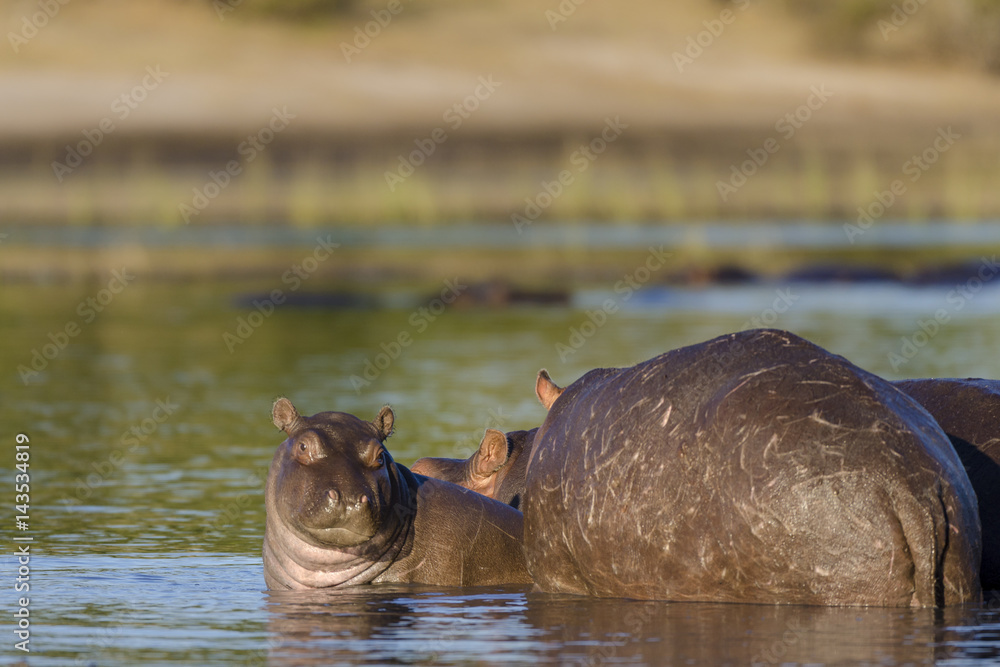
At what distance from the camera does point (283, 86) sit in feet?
146

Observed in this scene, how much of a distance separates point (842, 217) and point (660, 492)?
102 ft

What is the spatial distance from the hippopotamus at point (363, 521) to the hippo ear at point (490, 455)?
2.43 ft

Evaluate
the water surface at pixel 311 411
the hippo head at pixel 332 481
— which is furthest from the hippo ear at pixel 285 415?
the water surface at pixel 311 411

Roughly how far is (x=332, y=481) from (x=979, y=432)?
9.19 feet

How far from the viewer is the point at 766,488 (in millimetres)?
7281

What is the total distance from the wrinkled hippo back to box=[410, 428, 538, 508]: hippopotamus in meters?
1.57

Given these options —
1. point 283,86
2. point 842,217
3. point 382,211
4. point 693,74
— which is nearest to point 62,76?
point 283,86

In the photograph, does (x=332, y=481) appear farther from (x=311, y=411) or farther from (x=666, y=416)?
(x=311, y=411)

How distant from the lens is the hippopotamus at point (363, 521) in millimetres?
8305

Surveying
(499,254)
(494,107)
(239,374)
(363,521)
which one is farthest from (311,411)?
(494,107)

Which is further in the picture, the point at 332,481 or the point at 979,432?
the point at 979,432

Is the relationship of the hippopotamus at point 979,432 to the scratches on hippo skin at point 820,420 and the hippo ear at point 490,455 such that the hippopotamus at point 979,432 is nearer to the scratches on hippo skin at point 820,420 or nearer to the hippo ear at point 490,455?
the scratches on hippo skin at point 820,420

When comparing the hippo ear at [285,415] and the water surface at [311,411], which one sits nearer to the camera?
the water surface at [311,411]

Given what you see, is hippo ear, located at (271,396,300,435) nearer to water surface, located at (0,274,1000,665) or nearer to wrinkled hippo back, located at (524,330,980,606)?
water surface, located at (0,274,1000,665)
